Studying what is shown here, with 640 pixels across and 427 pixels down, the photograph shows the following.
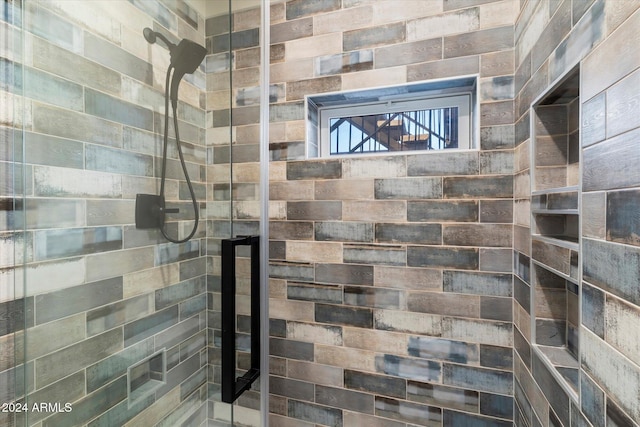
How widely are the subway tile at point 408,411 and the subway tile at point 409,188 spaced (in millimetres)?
856

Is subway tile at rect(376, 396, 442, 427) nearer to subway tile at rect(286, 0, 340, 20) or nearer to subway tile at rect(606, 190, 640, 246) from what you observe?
subway tile at rect(606, 190, 640, 246)

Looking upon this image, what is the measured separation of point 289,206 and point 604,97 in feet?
3.59

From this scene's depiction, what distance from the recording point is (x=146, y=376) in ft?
2.80

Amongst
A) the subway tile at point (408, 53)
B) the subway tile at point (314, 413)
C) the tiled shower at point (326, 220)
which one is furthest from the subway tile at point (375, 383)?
the subway tile at point (408, 53)

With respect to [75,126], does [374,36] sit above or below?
above

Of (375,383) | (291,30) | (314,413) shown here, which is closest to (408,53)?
(291,30)

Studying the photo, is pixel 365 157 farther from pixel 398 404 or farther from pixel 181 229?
pixel 398 404

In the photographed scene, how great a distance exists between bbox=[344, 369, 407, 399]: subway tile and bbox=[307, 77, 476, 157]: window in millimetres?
990

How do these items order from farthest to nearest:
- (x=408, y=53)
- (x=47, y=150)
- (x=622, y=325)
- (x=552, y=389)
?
(x=408, y=53) → (x=552, y=389) → (x=47, y=150) → (x=622, y=325)

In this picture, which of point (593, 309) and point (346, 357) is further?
point (346, 357)

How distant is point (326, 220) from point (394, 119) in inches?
22.3

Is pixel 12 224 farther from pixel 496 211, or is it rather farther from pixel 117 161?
pixel 496 211

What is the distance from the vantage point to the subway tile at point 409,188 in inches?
48.1

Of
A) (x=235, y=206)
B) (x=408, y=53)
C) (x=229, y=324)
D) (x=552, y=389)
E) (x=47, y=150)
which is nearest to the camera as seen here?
(x=47, y=150)
